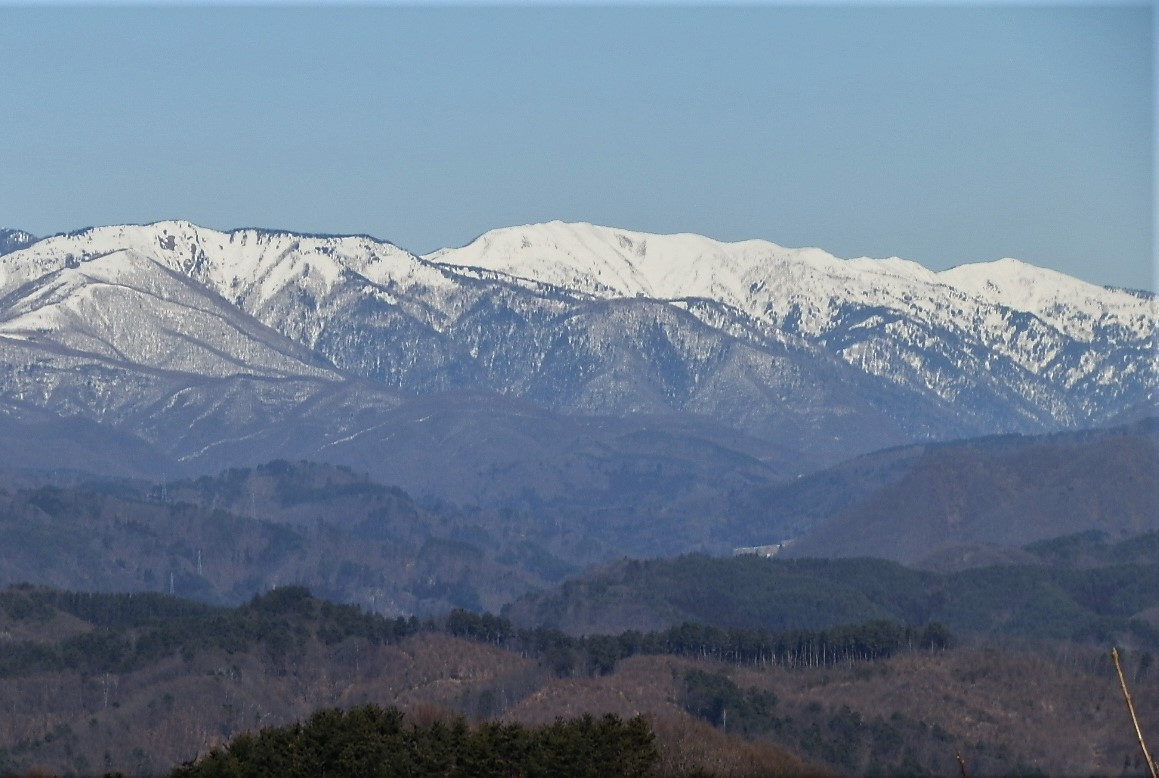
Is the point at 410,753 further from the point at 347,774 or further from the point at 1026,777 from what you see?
the point at 1026,777

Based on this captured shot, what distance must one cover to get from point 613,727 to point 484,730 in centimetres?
915

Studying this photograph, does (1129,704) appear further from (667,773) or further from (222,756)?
(667,773)

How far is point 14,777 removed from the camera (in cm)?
17762

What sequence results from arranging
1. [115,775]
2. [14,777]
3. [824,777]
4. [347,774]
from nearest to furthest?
[115,775]
[347,774]
[14,777]
[824,777]

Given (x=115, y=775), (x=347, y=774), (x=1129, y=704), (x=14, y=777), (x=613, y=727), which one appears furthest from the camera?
(x=14, y=777)

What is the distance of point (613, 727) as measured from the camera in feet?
515

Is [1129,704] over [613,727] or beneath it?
over

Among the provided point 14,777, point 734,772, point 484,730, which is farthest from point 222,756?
point 734,772

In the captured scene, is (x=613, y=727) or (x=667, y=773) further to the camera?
(x=667, y=773)

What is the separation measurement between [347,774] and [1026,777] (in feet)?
250

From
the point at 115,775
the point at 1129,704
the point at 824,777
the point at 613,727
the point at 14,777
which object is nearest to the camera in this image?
the point at 1129,704

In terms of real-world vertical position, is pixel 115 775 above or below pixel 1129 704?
below

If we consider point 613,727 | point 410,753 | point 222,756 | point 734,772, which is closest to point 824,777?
point 734,772

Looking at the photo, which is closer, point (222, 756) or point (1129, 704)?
point (1129, 704)
